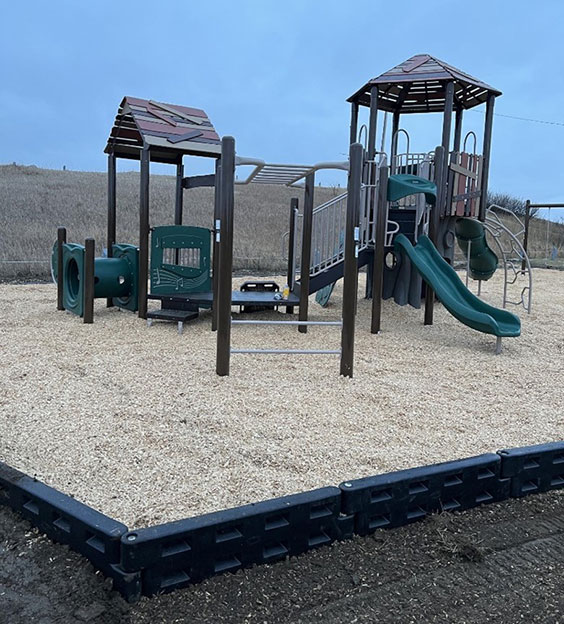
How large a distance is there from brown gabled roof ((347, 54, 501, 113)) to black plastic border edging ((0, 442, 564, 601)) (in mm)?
7449

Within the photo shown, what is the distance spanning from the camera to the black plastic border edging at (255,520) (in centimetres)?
213

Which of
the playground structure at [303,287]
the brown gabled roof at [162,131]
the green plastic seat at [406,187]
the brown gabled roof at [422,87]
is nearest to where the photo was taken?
the playground structure at [303,287]

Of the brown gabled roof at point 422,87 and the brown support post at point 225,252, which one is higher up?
the brown gabled roof at point 422,87

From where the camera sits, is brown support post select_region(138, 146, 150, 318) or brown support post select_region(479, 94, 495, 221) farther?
brown support post select_region(479, 94, 495, 221)

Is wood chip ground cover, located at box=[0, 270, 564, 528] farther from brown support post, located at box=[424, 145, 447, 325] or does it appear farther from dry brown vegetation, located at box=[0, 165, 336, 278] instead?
dry brown vegetation, located at box=[0, 165, 336, 278]

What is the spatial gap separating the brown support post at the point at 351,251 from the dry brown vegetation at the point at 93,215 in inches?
370

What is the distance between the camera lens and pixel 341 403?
4332 millimetres

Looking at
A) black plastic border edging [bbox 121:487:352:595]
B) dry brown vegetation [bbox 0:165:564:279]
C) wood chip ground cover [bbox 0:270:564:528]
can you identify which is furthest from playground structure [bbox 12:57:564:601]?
dry brown vegetation [bbox 0:165:564:279]

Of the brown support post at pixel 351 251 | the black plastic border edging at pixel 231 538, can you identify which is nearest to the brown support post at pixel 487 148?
the brown support post at pixel 351 251

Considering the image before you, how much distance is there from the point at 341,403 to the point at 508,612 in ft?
7.60

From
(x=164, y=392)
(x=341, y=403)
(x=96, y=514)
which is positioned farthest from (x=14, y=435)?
(x=341, y=403)

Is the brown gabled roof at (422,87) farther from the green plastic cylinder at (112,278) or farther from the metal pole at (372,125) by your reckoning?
the green plastic cylinder at (112,278)

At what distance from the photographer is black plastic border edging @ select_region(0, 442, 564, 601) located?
2127 millimetres

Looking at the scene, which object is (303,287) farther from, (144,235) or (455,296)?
(144,235)
